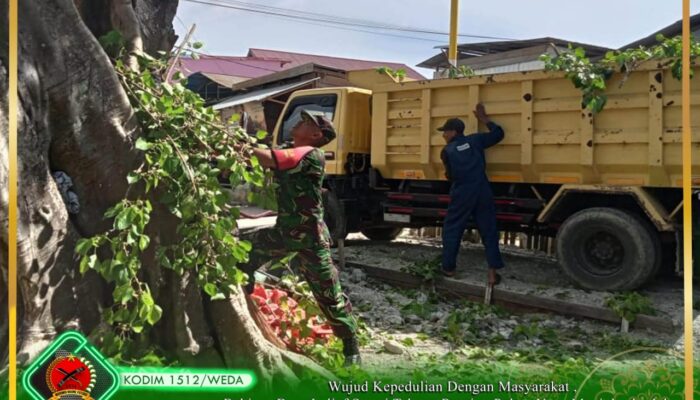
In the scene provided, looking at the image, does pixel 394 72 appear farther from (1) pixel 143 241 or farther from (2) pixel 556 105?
(1) pixel 143 241

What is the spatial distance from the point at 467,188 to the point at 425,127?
2.92 feet

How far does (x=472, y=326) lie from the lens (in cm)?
486

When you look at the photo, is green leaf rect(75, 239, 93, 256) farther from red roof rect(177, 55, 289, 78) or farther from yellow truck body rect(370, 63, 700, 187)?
yellow truck body rect(370, 63, 700, 187)

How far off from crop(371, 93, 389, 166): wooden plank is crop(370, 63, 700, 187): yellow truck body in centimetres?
1

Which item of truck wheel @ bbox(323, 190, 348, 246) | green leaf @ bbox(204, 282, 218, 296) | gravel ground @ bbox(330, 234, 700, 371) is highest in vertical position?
Result: truck wheel @ bbox(323, 190, 348, 246)

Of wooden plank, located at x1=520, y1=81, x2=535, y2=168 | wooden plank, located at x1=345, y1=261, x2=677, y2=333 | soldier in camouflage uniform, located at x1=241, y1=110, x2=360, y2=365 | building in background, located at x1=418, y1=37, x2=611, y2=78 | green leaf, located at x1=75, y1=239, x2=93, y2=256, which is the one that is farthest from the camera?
wooden plank, located at x1=520, y1=81, x2=535, y2=168

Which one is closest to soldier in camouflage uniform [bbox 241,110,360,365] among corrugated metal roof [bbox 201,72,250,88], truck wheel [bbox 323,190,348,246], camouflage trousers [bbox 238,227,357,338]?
camouflage trousers [bbox 238,227,357,338]

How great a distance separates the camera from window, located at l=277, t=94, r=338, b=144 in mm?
7337

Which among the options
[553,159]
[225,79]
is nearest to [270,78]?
[225,79]

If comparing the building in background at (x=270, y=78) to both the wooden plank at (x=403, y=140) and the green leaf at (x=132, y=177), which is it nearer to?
the wooden plank at (x=403, y=140)

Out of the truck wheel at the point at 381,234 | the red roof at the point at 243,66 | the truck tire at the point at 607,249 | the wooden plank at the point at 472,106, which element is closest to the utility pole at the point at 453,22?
the wooden plank at the point at 472,106

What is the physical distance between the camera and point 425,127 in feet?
21.2

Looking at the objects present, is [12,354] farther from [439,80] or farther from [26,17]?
[439,80]

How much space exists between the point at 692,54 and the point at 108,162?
446 centimetres
